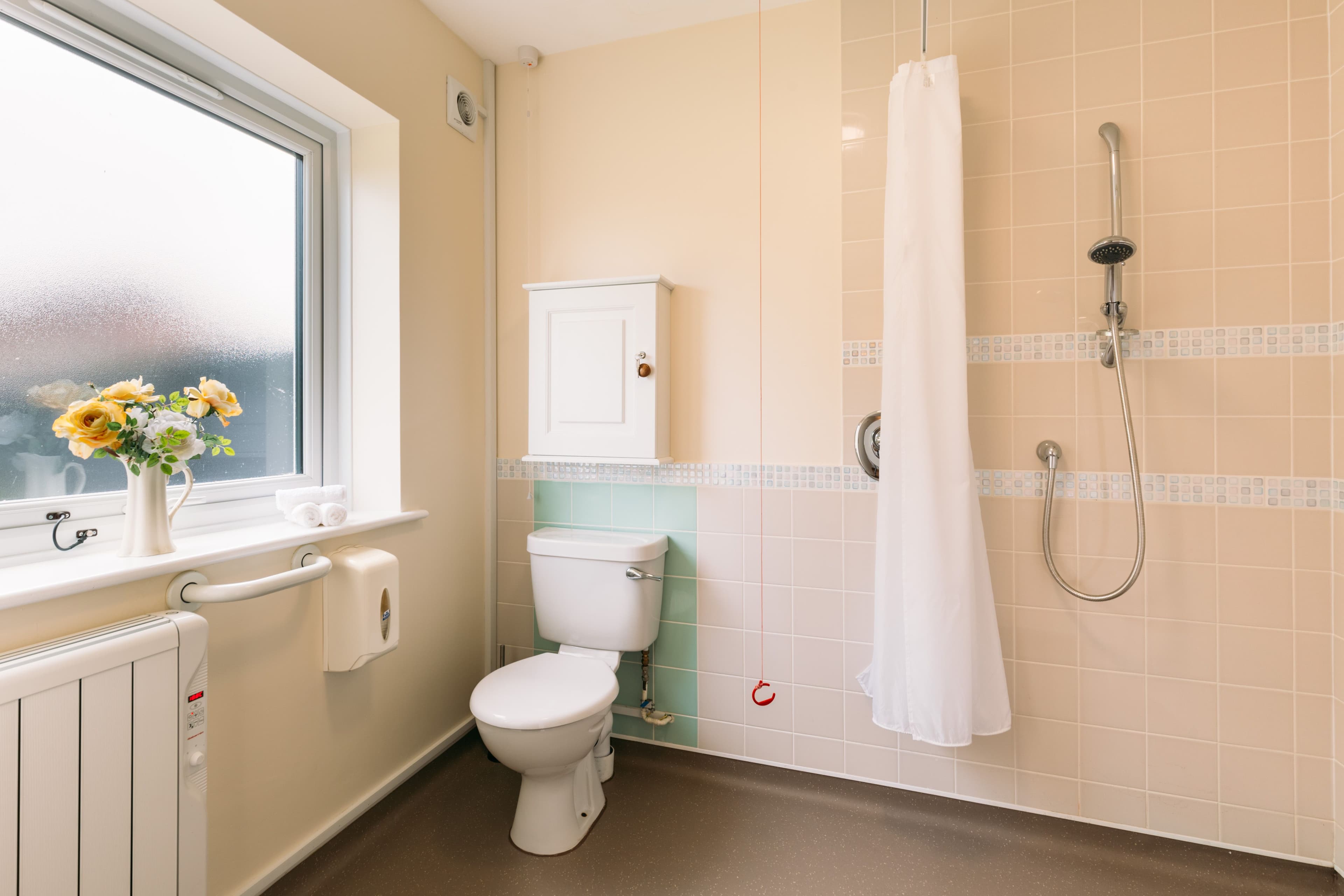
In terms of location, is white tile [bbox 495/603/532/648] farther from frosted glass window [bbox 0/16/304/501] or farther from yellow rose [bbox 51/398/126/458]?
yellow rose [bbox 51/398/126/458]

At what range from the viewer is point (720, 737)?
6.72ft

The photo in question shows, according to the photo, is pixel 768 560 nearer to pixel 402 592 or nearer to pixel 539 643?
pixel 539 643

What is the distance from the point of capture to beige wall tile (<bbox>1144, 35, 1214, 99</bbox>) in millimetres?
1591

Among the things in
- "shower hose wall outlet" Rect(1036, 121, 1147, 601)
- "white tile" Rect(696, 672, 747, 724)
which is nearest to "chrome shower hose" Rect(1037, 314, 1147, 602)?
"shower hose wall outlet" Rect(1036, 121, 1147, 601)

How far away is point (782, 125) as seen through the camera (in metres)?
1.94

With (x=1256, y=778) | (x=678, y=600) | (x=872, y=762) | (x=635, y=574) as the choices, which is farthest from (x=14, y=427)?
(x=1256, y=778)

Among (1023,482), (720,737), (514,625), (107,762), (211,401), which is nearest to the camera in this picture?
(107,762)

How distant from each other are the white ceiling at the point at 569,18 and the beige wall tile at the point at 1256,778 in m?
2.45

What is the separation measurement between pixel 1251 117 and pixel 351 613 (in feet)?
8.61

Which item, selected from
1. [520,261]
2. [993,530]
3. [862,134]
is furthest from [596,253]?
[993,530]

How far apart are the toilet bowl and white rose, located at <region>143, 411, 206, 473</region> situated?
0.86 m

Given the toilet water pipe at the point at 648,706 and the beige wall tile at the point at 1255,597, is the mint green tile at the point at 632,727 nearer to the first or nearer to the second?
the toilet water pipe at the point at 648,706

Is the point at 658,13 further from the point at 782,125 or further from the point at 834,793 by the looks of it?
the point at 834,793

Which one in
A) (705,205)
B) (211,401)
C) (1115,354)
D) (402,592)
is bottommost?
(402,592)
